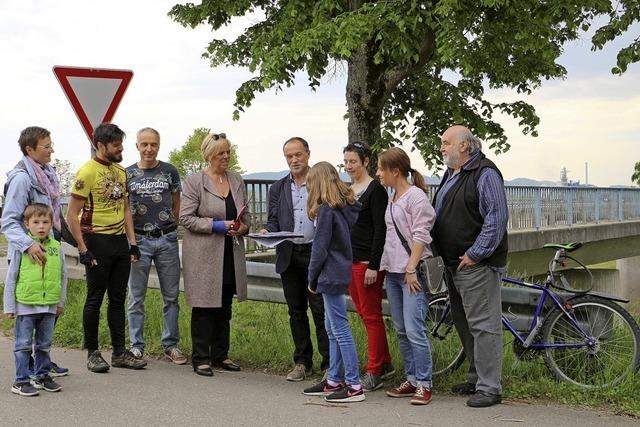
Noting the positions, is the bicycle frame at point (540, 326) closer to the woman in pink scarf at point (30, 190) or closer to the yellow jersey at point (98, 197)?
the yellow jersey at point (98, 197)

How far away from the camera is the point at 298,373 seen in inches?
271

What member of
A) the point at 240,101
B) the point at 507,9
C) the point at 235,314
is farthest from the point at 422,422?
the point at 240,101

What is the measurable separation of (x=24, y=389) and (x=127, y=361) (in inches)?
44.8

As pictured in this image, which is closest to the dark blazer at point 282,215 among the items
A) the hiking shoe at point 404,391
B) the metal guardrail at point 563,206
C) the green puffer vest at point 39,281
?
the hiking shoe at point 404,391

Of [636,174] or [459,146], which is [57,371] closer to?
[459,146]

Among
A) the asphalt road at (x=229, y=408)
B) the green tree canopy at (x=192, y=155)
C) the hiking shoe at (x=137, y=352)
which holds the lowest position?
the asphalt road at (x=229, y=408)

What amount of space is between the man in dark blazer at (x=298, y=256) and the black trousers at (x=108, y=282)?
1282 mm

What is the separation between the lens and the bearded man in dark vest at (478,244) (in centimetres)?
585

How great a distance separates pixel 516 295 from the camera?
6656mm

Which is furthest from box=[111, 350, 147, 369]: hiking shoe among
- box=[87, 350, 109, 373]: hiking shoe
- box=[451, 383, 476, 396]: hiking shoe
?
box=[451, 383, 476, 396]: hiking shoe

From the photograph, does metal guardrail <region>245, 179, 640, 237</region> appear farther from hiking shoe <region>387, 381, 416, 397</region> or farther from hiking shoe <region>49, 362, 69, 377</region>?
hiking shoe <region>49, 362, 69, 377</region>

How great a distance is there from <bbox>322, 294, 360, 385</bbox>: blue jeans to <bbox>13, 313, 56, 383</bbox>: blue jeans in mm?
2108

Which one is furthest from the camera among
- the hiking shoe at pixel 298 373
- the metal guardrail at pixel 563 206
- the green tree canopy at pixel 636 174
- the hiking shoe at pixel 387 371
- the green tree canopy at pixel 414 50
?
the green tree canopy at pixel 636 174

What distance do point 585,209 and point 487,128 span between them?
11040mm
